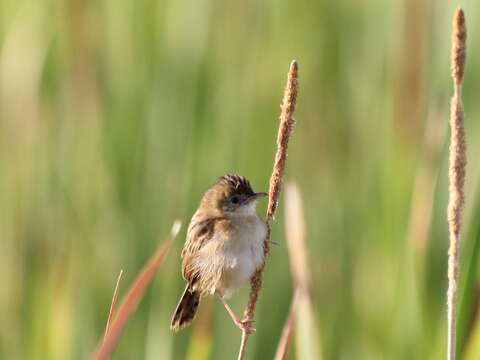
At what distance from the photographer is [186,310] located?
8.06 ft

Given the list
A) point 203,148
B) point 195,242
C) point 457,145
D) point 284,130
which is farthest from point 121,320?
point 203,148

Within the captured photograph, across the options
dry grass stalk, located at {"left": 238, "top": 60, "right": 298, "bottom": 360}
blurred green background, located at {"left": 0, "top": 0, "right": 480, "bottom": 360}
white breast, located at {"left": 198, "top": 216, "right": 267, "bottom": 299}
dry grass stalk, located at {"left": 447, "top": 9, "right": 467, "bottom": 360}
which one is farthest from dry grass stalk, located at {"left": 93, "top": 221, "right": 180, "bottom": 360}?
blurred green background, located at {"left": 0, "top": 0, "right": 480, "bottom": 360}

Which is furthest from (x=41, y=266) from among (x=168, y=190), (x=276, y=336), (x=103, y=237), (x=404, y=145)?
(x=404, y=145)

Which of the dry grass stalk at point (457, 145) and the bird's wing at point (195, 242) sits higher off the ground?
the dry grass stalk at point (457, 145)

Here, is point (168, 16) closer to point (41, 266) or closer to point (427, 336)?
point (41, 266)

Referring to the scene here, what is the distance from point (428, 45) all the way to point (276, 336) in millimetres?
1076

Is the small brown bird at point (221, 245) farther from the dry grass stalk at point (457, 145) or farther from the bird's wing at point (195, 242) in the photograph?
the dry grass stalk at point (457, 145)

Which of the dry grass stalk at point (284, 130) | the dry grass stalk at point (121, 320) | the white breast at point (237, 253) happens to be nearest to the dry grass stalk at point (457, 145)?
the dry grass stalk at point (284, 130)

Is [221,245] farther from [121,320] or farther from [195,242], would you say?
[121,320]

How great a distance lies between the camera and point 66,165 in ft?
10.6

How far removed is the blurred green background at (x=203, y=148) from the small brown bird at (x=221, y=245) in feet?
0.30

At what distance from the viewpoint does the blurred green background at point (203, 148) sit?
2.55 meters

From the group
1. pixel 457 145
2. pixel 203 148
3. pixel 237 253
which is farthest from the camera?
pixel 203 148

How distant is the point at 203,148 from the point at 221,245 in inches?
23.2
